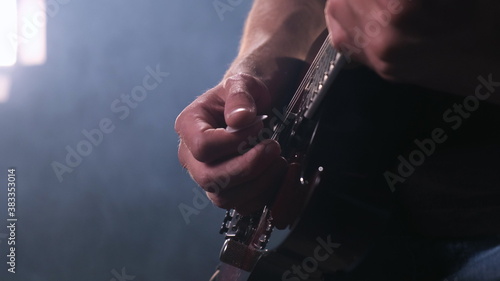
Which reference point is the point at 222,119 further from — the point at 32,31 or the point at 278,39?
the point at 32,31

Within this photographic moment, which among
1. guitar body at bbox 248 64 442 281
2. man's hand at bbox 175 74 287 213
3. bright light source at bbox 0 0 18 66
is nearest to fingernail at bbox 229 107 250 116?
man's hand at bbox 175 74 287 213

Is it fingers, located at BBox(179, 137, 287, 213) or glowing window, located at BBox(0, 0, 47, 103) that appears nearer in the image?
fingers, located at BBox(179, 137, 287, 213)

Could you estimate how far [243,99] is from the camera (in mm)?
700

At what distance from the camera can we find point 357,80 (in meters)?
0.52

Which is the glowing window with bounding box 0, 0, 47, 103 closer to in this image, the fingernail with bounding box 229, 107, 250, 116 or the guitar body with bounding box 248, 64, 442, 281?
the fingernail with bounding box 229, 107, 250, 116

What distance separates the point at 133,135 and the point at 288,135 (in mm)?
1969

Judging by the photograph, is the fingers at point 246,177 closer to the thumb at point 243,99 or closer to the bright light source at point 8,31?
the thumb at point 243,99

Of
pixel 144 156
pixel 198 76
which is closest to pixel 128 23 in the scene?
pixel 198 76

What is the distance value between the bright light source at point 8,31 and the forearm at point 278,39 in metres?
1.75

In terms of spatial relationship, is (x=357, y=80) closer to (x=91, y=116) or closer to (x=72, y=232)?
(x=91, y=116)

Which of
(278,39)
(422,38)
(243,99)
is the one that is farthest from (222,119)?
(422,38)

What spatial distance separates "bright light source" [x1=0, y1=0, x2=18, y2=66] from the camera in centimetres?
238

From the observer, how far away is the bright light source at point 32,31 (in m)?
2.42

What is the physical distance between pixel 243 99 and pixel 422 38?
33cm
